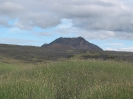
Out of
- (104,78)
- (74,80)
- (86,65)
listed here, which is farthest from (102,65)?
(74,80)

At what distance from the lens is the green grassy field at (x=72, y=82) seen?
14613 mm

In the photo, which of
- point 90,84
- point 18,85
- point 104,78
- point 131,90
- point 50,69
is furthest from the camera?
point 50,69

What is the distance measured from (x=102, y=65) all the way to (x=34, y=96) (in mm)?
9871

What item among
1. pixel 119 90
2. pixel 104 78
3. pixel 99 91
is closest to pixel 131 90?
pixel 119 90

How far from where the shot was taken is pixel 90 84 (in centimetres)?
1845

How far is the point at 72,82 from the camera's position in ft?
61.5

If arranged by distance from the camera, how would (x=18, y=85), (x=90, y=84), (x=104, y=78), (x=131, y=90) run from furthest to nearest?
(x=104, y=78), (x=90, y=84), (x=18, y=85), (x=131, y=90)

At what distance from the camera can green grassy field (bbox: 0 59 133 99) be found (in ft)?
47.9

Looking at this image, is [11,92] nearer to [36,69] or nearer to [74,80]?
[74,80]

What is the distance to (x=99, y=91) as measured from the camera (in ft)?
47.4

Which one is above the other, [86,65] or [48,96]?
[86,65]

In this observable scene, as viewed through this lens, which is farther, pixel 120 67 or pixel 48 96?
pixel 120 67

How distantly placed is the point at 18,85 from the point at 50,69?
264 inches

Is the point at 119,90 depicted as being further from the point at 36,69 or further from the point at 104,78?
the point at 36,69
